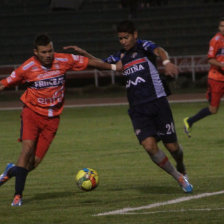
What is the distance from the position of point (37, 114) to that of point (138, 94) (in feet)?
4.01

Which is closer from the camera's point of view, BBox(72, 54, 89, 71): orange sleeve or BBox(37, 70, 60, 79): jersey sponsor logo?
BBox(37, 70, 60, 79): jersey sponsor logo

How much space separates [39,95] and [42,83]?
0.48 ft

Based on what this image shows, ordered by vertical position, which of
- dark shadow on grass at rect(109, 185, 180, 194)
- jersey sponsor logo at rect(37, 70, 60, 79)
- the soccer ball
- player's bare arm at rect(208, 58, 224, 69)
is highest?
jersey sponsor logo at rect(37, 70, 60, 79)

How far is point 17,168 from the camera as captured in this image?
829 cm

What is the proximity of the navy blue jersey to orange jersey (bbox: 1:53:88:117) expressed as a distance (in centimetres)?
77

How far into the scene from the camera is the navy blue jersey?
8516 mm

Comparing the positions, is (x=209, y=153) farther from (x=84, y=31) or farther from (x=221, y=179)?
(x=84, y=31)

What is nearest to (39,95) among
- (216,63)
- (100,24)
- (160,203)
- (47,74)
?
(47,74)

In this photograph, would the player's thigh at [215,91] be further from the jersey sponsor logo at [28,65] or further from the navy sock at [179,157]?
the jersey sponsor logo at [28,65]

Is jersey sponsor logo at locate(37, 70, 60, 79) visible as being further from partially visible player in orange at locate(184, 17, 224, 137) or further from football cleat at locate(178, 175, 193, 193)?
partially visible player in orange at locate(184, 17, 224, 137)

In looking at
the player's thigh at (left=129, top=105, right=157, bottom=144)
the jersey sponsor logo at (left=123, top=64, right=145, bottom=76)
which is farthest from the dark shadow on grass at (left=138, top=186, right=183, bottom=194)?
the jersey sponsor logo at (left=123, top=64, right=145, bottom=76)

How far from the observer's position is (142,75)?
8523 millimetres

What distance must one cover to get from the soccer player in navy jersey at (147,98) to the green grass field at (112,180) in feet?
1.71

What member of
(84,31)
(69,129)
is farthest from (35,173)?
(84,31)
